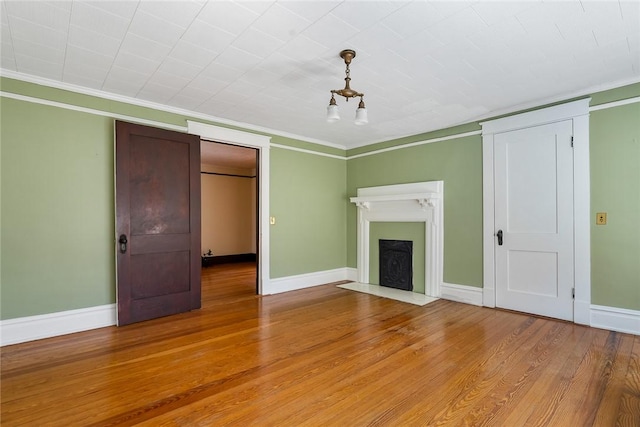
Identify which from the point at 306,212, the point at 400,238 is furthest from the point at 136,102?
the point at 400,238

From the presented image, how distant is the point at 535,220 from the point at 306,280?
3.37 m

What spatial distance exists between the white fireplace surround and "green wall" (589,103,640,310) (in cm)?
171

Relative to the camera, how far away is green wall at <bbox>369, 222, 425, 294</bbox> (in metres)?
4.79

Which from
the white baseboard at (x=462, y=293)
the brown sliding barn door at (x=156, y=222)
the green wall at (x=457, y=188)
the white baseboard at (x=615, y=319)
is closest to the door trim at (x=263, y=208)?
the brown sliding barn door at (x=156, y=222)

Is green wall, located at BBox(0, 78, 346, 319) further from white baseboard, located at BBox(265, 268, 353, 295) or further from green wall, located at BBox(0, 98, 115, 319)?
white baseboard, located at BBox(265, 268, 353, 295)

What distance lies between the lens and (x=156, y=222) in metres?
3.63

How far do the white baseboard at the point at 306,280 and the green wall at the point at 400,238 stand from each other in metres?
0.62

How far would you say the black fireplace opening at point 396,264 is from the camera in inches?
194

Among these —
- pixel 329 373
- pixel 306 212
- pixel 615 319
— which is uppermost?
pixel 306 212

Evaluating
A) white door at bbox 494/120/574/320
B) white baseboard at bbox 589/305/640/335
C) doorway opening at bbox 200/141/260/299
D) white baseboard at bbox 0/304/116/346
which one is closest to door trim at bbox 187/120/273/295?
white baseboard at bbox 0/304/116/346

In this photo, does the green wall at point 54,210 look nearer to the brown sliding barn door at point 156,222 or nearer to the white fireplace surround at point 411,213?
the brown sliding barn door at point 156,222

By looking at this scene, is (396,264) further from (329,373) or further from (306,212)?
(329,373)

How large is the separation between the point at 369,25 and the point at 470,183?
2866 mm

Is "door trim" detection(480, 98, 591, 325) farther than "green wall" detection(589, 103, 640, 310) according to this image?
Yes
